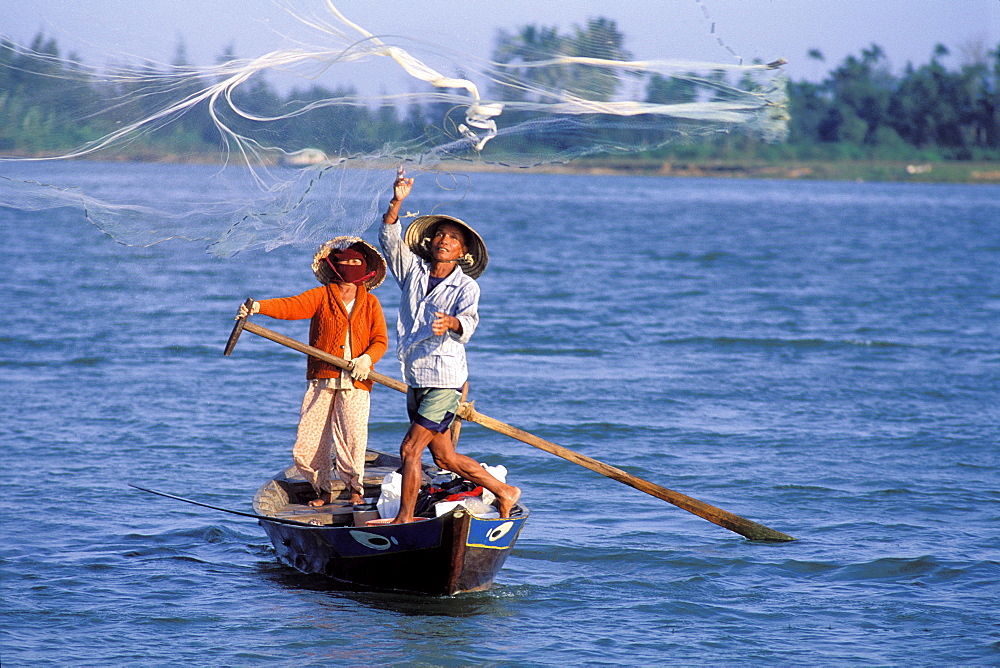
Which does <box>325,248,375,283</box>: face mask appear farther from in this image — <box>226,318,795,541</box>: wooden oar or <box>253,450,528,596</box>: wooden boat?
<box>253,450,528,596</box>: wooden boat

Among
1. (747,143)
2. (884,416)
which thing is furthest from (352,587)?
(747,143)

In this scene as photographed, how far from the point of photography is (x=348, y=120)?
6180 mm

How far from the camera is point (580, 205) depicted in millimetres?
54156

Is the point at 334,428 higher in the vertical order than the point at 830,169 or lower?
lower

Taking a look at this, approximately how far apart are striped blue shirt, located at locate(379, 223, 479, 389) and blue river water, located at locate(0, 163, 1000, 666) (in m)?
1.21

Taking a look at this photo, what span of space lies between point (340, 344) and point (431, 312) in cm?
103

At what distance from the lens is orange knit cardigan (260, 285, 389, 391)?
22.8ft

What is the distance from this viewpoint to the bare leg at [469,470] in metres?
6.32

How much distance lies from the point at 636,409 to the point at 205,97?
760 cm

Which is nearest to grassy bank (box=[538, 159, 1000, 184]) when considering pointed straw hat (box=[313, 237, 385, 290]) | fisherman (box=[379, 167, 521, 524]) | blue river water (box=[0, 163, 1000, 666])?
blue river water (box=[0, 163, 1000, 666])

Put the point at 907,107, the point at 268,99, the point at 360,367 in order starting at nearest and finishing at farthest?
the point at 268,99, the point at 360,367, the point at 907,107

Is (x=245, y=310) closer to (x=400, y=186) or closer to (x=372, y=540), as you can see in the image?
(x=400, y=186)

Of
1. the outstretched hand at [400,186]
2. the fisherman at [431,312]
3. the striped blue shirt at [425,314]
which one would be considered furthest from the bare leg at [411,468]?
the outstretched hand at [400,186]

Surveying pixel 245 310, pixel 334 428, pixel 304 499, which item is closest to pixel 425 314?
pixel 245 310
